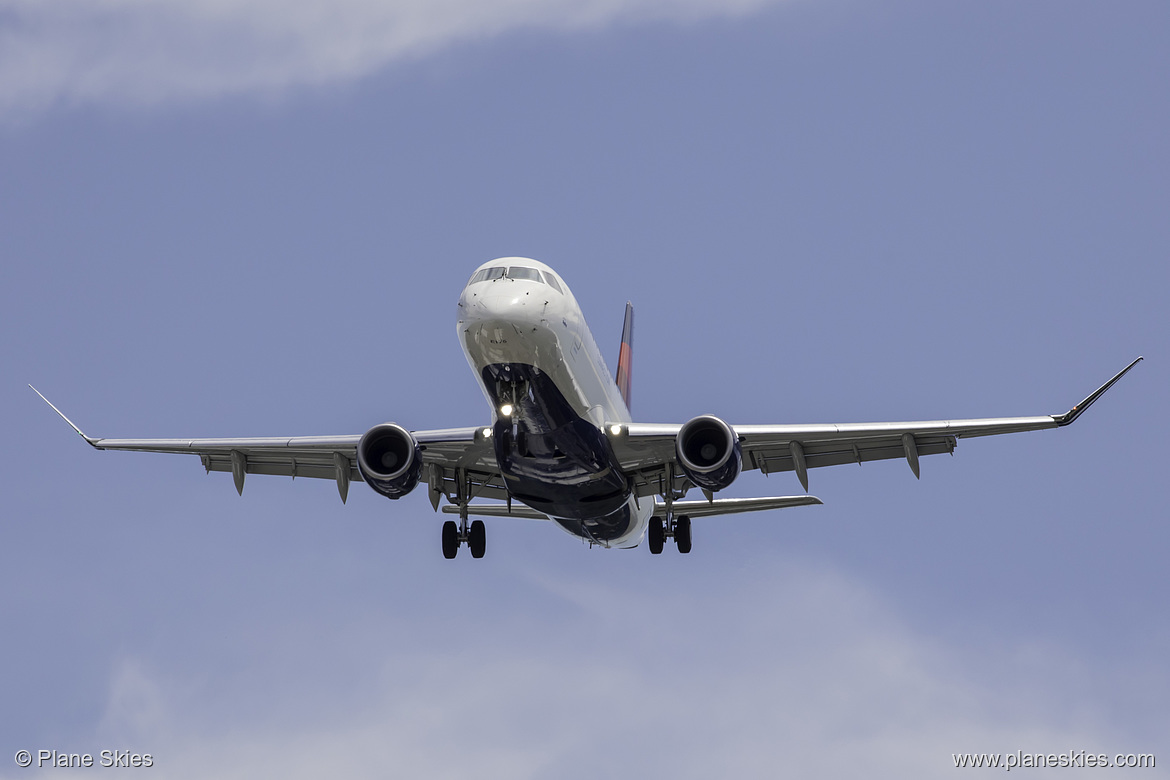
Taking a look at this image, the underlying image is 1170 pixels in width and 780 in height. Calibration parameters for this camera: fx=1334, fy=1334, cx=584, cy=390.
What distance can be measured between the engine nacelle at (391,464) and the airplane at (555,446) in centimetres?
2

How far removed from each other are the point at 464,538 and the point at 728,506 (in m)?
6.65

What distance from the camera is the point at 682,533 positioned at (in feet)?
111

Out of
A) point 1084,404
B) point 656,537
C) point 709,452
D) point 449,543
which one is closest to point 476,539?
point 449,543

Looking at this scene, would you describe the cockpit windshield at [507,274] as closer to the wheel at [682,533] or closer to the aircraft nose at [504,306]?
the aircraft nose at [504,306]

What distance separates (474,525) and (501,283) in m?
9.74

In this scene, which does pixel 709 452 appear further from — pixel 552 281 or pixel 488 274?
pixel 488 274

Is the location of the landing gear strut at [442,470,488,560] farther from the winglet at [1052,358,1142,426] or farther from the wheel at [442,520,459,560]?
the winglet at [1052,358,1142,426]

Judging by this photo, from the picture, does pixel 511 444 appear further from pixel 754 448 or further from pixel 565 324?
pixel 754 448

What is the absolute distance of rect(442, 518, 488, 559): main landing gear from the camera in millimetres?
32781

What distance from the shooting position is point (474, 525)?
33.6 m

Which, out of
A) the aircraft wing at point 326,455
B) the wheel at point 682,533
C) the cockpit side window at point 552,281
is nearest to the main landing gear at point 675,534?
the wheel at point 682,533

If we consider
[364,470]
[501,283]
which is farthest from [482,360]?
[364,470]

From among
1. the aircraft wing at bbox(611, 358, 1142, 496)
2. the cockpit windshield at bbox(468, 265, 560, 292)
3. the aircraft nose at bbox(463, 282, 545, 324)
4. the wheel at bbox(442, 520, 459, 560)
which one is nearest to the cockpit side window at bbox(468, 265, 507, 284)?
the cockpit windshield at bbox(468, 265, 560, 292)

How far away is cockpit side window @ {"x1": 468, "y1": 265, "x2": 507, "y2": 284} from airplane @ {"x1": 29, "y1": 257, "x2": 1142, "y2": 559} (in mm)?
31
